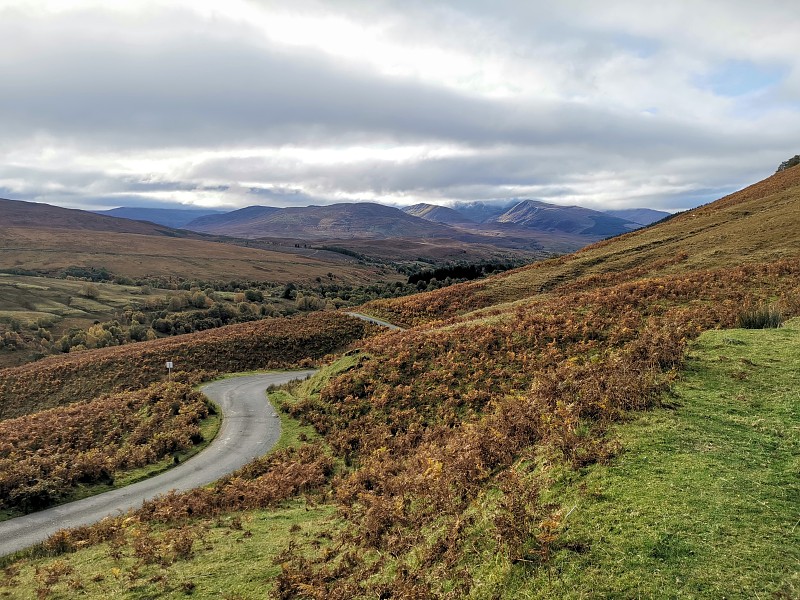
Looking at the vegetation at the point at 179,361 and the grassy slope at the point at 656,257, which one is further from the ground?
the grassy slope at the point at 656,257

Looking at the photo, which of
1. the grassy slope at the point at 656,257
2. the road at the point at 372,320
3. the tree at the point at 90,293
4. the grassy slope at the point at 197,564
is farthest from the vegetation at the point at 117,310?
the grassy slope at the point at 197,564

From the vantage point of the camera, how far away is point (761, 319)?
16484 millimetres

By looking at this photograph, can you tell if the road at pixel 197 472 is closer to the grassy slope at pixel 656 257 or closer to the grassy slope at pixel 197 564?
the grassy slope at pixel 197 564

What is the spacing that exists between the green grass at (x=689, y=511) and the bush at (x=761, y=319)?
662cm

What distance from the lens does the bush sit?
640 inches

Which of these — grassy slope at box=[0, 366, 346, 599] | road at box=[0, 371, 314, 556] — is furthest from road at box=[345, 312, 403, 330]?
grassy slope at box=[0, 366, 346, 599]

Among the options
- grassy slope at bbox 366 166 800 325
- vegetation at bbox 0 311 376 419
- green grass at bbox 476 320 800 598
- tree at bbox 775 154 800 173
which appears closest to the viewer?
green grass at bbox 476 320 800 598

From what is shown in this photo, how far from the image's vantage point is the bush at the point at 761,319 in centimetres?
1625

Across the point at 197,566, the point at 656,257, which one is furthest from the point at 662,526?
the point at 656,257

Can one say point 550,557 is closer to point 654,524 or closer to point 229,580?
point 654,524

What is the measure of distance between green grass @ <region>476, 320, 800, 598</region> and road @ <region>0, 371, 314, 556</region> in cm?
1561

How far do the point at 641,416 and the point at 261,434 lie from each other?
18970 mm

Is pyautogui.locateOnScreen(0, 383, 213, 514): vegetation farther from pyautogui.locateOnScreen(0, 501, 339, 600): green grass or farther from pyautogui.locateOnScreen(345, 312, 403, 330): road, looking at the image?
pyautogui.locateOnScreen(345, 312, 403, 330): road

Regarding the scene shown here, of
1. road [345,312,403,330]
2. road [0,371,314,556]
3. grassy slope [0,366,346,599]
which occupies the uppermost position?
road [345,312,403,330]
